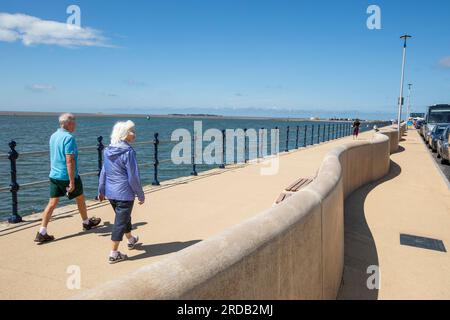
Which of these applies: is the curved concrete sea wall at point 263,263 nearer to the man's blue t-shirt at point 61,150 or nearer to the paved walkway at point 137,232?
the paved walkway at point 137,232

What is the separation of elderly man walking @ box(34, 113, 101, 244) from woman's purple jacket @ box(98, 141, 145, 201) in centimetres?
78

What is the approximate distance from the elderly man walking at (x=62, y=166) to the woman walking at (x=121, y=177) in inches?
29.3

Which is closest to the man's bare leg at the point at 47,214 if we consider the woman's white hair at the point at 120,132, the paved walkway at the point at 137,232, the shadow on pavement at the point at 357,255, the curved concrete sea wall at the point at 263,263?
the paved walkway at the point at 137,232

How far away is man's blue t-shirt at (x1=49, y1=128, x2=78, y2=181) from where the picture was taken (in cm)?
485

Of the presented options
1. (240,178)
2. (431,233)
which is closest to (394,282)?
(431,233)

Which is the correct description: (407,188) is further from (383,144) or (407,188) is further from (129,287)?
(129,287)

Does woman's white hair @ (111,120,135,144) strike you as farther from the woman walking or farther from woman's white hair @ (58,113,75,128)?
woman's white hair @ (58,113,75,128)

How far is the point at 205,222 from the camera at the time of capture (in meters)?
6.03

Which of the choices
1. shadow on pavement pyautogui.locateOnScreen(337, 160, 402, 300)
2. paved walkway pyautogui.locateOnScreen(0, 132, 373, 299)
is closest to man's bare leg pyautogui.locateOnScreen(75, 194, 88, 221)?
paved walkway pyautogui.locateOnScreen(0, 132, 373, 299)

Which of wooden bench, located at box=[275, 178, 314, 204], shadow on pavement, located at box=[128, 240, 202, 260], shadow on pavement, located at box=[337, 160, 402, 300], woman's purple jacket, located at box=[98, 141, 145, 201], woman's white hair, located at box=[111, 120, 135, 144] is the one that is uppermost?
woman's white hair, located at box=[111, 120, 135, 144]

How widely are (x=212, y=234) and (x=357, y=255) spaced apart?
2.06 metres

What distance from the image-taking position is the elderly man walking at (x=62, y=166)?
485 cm

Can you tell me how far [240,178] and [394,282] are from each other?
6.04 m

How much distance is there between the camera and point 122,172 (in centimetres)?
437
